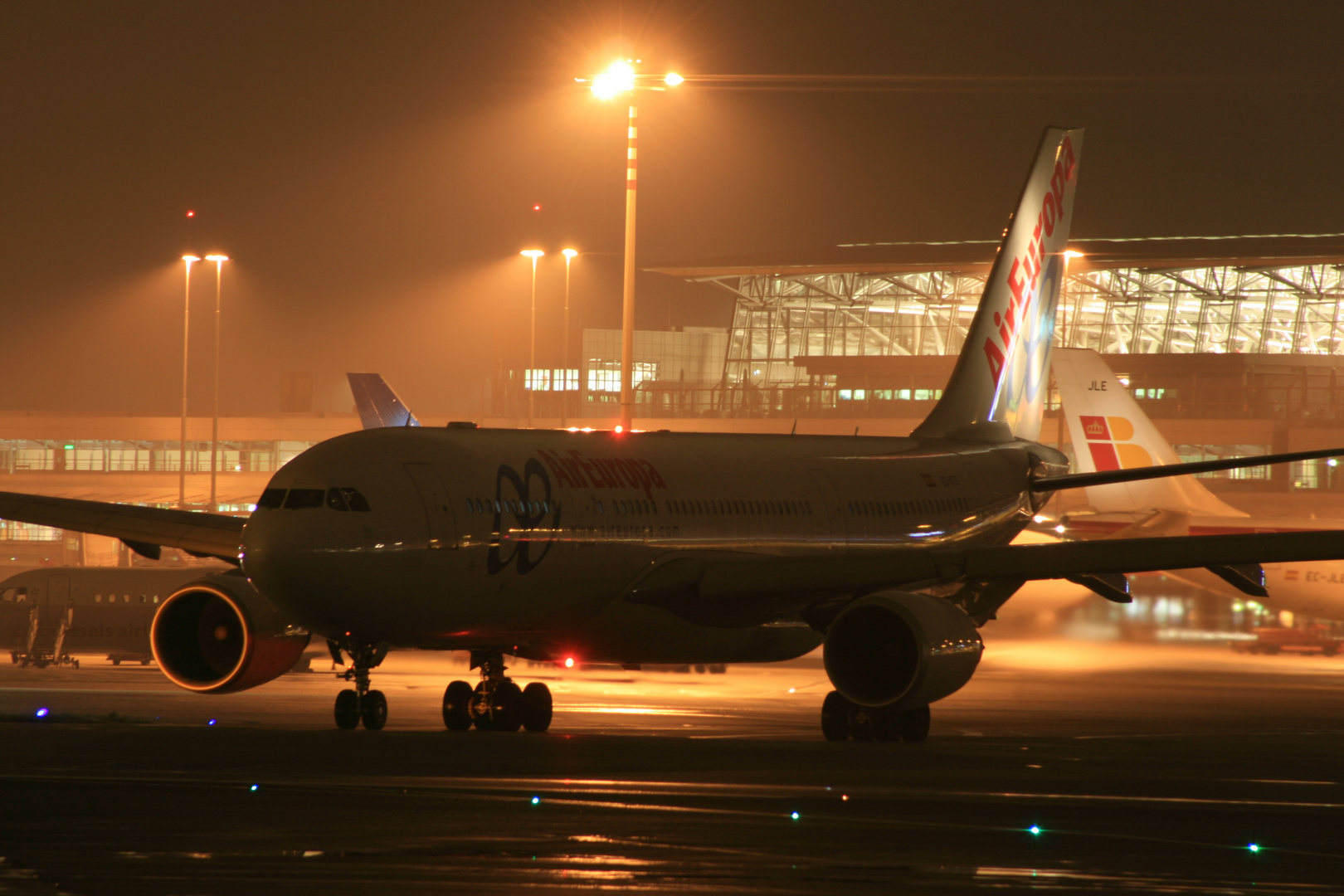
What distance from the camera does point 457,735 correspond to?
21.4 meters

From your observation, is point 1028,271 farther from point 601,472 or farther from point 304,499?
point 304,499

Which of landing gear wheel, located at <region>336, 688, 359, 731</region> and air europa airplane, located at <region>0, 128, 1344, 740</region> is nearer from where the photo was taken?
air europa airplane, located at <region>0, 128, 1344, 740</region>

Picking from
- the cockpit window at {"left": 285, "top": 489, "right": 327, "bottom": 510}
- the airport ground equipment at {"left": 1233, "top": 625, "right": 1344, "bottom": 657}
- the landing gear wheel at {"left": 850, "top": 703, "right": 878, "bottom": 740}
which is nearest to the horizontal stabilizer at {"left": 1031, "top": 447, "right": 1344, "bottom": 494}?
the landing gear wheel at {"left": 850, "top": 703, "right": 878, "bottom": 740}

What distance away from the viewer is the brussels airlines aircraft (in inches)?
1783

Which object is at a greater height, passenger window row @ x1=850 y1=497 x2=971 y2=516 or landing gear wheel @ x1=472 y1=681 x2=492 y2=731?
passenger window row @ x1=850 y1=497 x2=971 y2=516

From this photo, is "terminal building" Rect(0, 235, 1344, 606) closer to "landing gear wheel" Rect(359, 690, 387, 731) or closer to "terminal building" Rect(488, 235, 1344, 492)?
"terminal building" Rect(488, 235, 1344, 492)

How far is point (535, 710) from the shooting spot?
22922mm

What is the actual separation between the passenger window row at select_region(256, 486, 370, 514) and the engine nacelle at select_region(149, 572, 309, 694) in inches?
115

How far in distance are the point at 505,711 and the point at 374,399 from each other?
28.0m

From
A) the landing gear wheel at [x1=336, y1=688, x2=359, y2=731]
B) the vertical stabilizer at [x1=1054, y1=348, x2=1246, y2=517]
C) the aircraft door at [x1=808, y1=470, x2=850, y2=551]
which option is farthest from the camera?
the vertical stabilizer at [x1=1054, y1=348, x2=1246, y2=517]

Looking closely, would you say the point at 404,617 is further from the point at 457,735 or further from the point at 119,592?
the point at 119,592

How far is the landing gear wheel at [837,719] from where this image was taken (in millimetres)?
22359

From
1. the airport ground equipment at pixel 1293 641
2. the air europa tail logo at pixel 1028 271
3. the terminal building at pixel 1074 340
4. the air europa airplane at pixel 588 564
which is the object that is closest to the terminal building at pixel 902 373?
the terminal building at pixel 1074 340

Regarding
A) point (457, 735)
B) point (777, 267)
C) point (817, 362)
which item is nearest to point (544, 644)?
point (457, 735)
